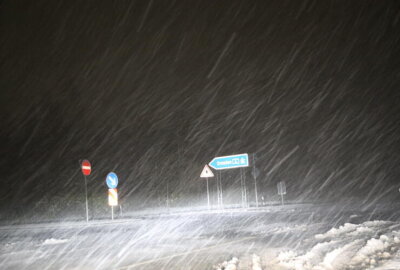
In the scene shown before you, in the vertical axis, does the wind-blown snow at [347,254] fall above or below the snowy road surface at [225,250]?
above

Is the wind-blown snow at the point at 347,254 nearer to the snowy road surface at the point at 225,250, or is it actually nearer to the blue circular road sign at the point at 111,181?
the snowy road surface at the point at 225,250

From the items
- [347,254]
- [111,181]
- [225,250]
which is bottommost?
[225,250]

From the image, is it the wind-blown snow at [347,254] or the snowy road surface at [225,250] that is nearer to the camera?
the wind-blown snow at [347,254]

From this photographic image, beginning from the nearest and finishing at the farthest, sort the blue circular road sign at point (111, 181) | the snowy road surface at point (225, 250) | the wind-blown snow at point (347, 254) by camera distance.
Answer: the wind-blown snow at point (347, 254) < the snowy road surface at point (225, 250) < the blue circular road sign at point (111, 181)

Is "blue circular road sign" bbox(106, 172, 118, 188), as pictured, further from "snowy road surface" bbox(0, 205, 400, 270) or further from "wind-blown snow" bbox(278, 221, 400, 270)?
"wind-blown snow" bbox(278, 221, 400, 270)

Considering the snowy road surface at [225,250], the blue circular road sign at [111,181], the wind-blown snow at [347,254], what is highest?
the blue circular road sign at [111,181]

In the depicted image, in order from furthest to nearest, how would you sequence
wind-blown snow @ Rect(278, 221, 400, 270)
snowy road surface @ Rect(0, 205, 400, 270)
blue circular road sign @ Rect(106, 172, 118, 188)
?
blue circular road sign @ Rect(106, 172, 118, 188) < snowy road surface @ Rect(0, 205, 400, 270) < wind-blown snow @ Rect(278, 221, 400, 270)

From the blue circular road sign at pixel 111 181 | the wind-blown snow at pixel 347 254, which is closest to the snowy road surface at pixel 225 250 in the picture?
the wind-blown snow at pixel 347 254

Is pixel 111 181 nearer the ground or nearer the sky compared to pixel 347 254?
nearer the sky

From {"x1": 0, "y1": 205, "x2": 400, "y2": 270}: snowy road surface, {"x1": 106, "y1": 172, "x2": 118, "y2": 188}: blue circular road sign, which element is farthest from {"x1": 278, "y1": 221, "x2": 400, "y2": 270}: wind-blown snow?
{"x1": 106, "y1": 172, "x2": 118, "y2": 188}: blue circular road sign

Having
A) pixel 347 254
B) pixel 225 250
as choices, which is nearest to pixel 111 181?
pixel 225 250

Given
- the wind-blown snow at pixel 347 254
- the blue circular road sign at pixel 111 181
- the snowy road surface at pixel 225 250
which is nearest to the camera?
the wind-blown snow at pixel 347 254

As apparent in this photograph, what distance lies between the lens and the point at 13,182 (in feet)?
121

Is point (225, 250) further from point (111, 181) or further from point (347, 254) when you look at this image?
point (111, 181)
